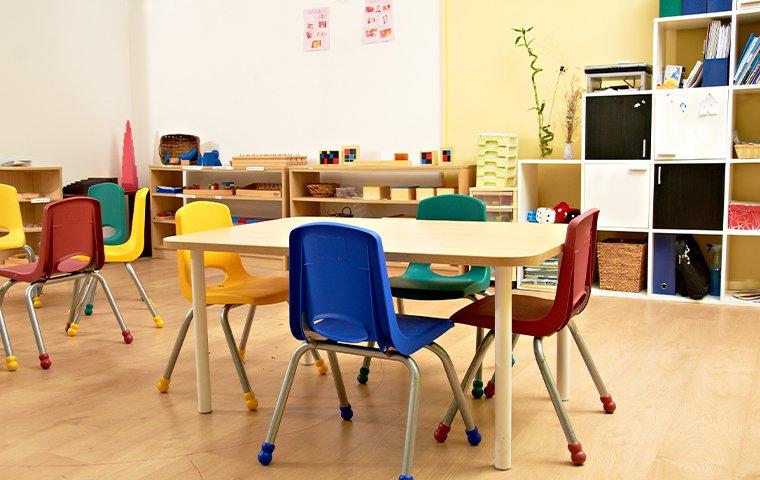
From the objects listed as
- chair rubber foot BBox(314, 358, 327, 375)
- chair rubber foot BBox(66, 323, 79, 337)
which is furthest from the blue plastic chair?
chair rubber foot BBox(66, 323, 79, 337)

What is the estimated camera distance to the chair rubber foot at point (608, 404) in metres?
2.92

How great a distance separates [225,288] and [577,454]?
1.59m

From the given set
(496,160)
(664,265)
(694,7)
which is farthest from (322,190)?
(694,7)

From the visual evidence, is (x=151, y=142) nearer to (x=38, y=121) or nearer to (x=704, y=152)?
(x=38, y=121)

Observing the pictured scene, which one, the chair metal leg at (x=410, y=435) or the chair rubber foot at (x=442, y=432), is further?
the chair rubber foot at (x=442, y=432)

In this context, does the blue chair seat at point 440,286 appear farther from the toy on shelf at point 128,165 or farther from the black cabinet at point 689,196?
the toy on shelf at point 128,165

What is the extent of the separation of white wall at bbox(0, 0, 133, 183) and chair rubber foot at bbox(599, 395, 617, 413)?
224 inches

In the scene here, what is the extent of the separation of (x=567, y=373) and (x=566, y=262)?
771 mm

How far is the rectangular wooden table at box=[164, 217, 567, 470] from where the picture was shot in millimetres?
2418

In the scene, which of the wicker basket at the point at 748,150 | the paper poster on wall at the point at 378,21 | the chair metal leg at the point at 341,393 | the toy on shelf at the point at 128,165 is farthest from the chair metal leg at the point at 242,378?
the toy on shelf at the point at 128,165

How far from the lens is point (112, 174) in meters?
7.67

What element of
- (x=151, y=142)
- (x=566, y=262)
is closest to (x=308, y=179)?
(x=151, y=142)

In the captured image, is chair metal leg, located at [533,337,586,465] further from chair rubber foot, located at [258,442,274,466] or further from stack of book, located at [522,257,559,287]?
stack of book, located at [522,257,559,287]

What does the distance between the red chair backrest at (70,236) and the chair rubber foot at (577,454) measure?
250 cm
